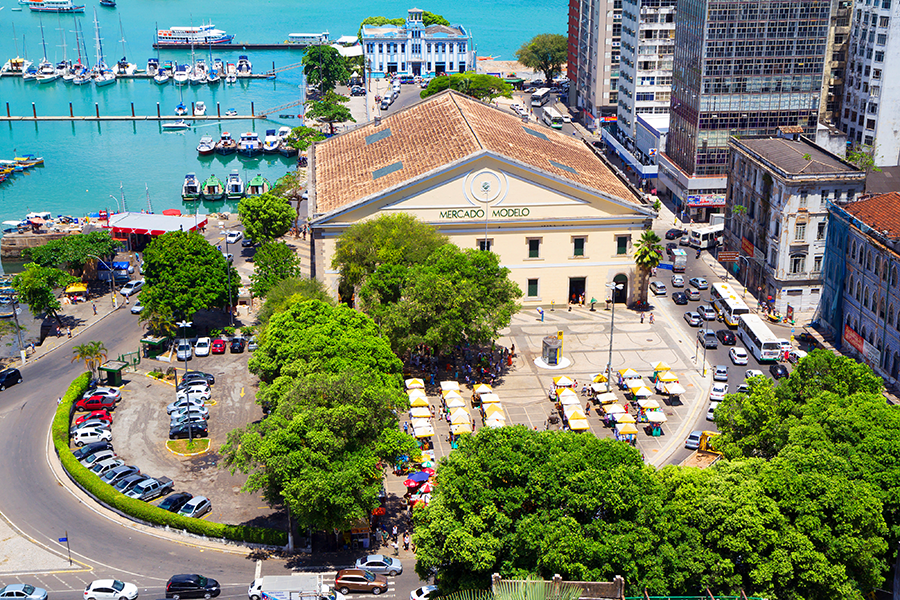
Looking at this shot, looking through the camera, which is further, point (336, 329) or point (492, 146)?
point (492, 146)

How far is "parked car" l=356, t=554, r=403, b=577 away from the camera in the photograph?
66.5 meters

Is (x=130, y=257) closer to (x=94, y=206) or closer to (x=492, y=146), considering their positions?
(x=94, y=206)

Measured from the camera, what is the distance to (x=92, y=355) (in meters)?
95.5

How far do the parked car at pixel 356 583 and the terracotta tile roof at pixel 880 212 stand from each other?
60601mm

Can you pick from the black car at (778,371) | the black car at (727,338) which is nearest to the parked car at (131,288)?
the black car at (727,338)

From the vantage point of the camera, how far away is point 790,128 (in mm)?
131250

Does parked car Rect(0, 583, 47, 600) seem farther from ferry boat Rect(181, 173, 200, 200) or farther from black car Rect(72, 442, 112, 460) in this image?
ferry boat Rect(181, 173, 200, 200)

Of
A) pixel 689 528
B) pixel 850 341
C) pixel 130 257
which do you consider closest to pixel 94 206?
pixel 130 257

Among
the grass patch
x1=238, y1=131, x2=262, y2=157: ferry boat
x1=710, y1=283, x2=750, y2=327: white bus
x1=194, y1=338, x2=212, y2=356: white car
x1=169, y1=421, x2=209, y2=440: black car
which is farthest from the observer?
x1=238, y1=131, x2=262, y2=157: ferry boat

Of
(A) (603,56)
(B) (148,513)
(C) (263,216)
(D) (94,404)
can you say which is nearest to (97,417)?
(D) (94,404)

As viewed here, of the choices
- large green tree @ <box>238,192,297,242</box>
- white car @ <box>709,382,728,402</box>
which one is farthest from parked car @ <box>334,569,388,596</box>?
large green tree @ <box>238,192,297,242</box>

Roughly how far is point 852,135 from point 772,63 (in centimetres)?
3134

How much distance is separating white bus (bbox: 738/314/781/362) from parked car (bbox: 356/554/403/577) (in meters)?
50.3

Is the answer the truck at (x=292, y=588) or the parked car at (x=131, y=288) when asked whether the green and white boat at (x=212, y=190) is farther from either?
the truck at (x=292, y=588)
